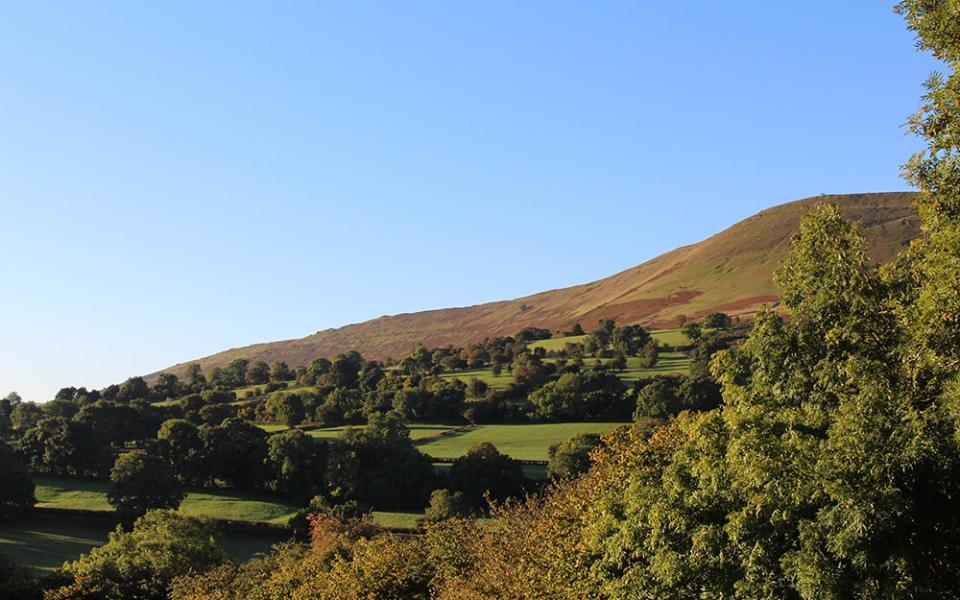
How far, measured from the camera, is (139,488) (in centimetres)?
7719

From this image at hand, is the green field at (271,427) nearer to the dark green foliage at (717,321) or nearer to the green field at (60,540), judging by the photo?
the green field at (60,540)

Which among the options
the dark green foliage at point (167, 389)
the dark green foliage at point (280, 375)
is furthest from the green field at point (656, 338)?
the dark green foliage at point (167, 389)

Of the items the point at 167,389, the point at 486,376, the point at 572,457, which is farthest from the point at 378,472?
the point at 167,389

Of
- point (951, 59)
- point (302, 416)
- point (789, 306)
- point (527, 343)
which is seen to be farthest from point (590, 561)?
point (527, 343)

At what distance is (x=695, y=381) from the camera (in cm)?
11012

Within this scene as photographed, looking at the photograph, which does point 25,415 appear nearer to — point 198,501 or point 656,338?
point 198,501

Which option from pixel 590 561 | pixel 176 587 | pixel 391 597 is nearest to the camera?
pixel 590 561

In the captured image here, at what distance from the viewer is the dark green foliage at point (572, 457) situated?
81.9m

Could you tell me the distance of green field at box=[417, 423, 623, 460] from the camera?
9598 centimetres

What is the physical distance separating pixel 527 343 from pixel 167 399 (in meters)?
80.7

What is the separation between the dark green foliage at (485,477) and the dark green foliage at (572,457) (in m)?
3.70

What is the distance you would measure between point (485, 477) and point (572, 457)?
9561 mm

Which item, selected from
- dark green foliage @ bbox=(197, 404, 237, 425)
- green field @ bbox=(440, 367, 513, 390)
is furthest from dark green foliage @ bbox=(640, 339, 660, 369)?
dark green foliage @ bbox=(197, 404, 237, 425)

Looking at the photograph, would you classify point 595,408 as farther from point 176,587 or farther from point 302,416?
point 176,587
